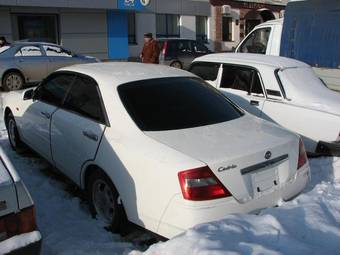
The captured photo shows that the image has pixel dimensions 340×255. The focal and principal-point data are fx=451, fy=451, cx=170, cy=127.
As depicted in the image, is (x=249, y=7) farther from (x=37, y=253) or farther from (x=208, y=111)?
(x=37, y=253)

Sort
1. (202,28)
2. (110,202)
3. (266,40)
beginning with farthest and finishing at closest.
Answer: (202,28) → (266,40) → (110,202)

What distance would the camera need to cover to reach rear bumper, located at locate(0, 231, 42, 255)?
267 cm

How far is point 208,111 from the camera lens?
4.24 meters

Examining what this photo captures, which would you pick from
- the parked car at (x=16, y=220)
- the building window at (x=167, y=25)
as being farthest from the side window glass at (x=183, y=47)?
the parked car at (x=16, y=220)

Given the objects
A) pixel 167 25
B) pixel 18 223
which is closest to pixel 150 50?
pixel 18 223

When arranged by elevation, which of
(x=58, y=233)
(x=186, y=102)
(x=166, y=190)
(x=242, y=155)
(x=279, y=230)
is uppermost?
(x=186, y=102)

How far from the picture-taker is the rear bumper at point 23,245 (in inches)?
105

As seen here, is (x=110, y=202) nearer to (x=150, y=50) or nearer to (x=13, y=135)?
(x=13, y=135)

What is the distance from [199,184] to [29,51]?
35.4 ft

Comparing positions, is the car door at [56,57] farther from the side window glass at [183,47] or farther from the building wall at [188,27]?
the building wall at [188,27]

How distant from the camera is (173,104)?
13.7ft

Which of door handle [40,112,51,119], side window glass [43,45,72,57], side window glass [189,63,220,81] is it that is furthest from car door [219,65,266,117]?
side window glass [43,45,72,57]

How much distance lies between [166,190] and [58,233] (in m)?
1.24

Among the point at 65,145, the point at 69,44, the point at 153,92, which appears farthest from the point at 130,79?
the point at 69,44
